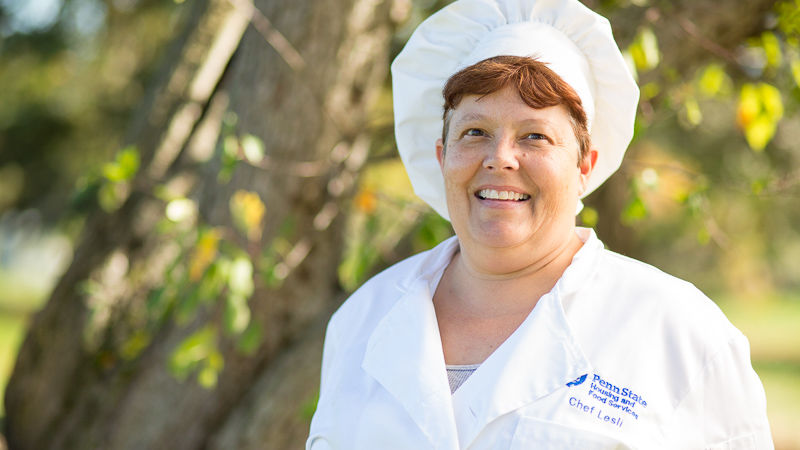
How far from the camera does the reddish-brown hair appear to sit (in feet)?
5.72

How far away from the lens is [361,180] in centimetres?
331

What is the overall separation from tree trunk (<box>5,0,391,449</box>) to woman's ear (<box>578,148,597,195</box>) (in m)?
1.28

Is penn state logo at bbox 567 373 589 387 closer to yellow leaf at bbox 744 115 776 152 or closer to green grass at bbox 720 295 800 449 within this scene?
yellow leaf at bbox 744 115 776 152

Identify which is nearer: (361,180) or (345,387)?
(345,387)

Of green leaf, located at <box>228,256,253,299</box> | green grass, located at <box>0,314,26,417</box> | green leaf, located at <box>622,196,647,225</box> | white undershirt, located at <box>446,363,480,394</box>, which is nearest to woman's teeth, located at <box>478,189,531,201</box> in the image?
white undershirt, located at <box>446,363,480,394</box>

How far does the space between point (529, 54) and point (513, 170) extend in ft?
0.87

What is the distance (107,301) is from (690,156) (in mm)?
5052

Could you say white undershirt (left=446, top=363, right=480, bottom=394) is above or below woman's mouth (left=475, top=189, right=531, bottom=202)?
below

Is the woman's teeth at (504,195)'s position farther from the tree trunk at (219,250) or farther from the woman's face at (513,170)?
the tree trunk at (219,250)

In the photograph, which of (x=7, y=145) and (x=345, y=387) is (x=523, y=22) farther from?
(x=7, y=145)

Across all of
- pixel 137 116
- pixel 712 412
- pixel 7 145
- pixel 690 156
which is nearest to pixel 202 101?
pixel 137 116

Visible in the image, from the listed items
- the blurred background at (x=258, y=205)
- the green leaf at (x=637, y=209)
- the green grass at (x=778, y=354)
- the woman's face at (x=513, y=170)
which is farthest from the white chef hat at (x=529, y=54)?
the green grass at (x=778, y=354)

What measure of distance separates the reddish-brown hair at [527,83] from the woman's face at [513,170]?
16mm

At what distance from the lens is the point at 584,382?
1.61 m
